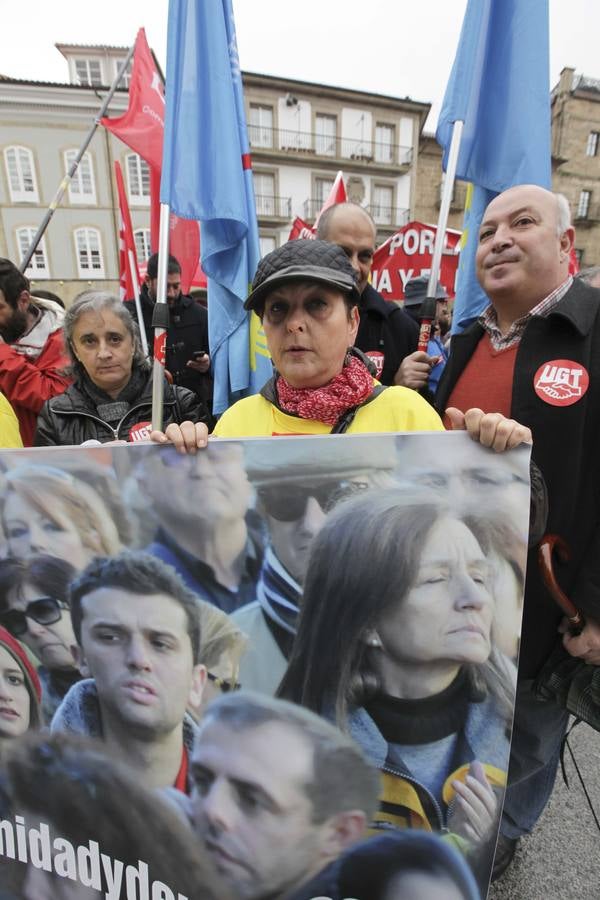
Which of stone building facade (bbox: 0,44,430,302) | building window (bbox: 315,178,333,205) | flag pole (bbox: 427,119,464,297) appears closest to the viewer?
flag pole (bbox: 427,119,464,297)

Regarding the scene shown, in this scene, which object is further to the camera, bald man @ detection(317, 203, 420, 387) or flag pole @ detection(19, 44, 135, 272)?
flag pole @ detection(19, 44, 135, 272)

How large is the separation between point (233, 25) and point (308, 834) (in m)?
3.00

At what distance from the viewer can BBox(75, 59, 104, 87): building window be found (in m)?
28.0

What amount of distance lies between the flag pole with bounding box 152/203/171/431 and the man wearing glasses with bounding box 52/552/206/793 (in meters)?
0.64

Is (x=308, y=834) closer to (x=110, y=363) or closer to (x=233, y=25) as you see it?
(x=110, y=363)

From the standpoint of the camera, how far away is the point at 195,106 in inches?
81.3

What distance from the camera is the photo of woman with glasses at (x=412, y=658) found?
1.01m

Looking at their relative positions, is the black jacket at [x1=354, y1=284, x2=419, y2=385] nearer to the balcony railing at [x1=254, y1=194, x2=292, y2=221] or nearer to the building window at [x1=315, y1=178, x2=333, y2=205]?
the balcony railing at [x1=254, y1=194, x2=292, y2=221]

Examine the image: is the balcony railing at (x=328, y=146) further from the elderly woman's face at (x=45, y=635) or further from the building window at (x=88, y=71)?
the elderly woman's face at (x=45, y=635)

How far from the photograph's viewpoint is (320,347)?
1206 millimetres

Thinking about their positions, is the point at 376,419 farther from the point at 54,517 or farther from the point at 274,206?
the point at 274,206

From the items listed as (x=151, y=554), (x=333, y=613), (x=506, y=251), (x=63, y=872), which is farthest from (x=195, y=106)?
(x=63, y=872)

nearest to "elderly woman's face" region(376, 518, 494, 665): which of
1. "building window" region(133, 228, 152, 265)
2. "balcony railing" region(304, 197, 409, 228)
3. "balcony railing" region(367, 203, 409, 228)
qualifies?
"building window" region(133, 228, 152, 265)

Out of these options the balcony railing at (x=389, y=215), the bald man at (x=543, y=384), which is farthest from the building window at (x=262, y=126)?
the bald man at (x=543, y=384)
